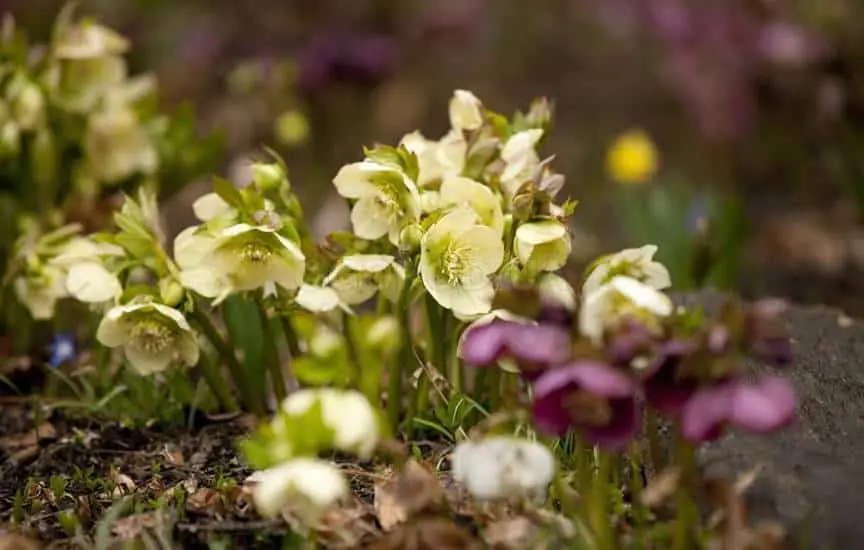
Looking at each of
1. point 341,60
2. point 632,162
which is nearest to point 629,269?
point 632,162

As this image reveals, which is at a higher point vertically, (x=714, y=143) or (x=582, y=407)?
(x=582, y=407)

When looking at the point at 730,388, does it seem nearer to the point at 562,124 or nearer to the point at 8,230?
the point at 8,230

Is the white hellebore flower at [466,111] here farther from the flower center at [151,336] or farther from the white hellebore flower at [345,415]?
the white hellebore flower at [345,415]

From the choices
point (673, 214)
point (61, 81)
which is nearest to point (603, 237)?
point (673, 214)

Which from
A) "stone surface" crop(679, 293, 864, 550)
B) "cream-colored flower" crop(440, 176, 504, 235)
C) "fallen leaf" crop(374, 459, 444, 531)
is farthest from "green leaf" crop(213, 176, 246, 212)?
"stone surface" crop(679, 293, 864, 550)

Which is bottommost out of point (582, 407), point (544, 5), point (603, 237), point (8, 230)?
point (603, 237)

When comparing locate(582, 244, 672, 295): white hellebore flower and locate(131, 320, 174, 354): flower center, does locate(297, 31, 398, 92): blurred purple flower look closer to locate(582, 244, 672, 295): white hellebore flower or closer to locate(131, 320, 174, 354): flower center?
locate(131, 320, 174, 354): flower center

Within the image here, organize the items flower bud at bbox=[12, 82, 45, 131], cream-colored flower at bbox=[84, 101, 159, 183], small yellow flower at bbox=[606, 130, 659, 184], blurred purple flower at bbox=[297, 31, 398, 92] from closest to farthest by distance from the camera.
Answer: flower bud at bbox=[12, 82, 45, 131], cream-colored flower at bbox=[84, 101, 159, 183], small yellow flower at bbox=[606, 130, 659, 184], blurred purple flower at bbox=[297, 31, 398, 92]
